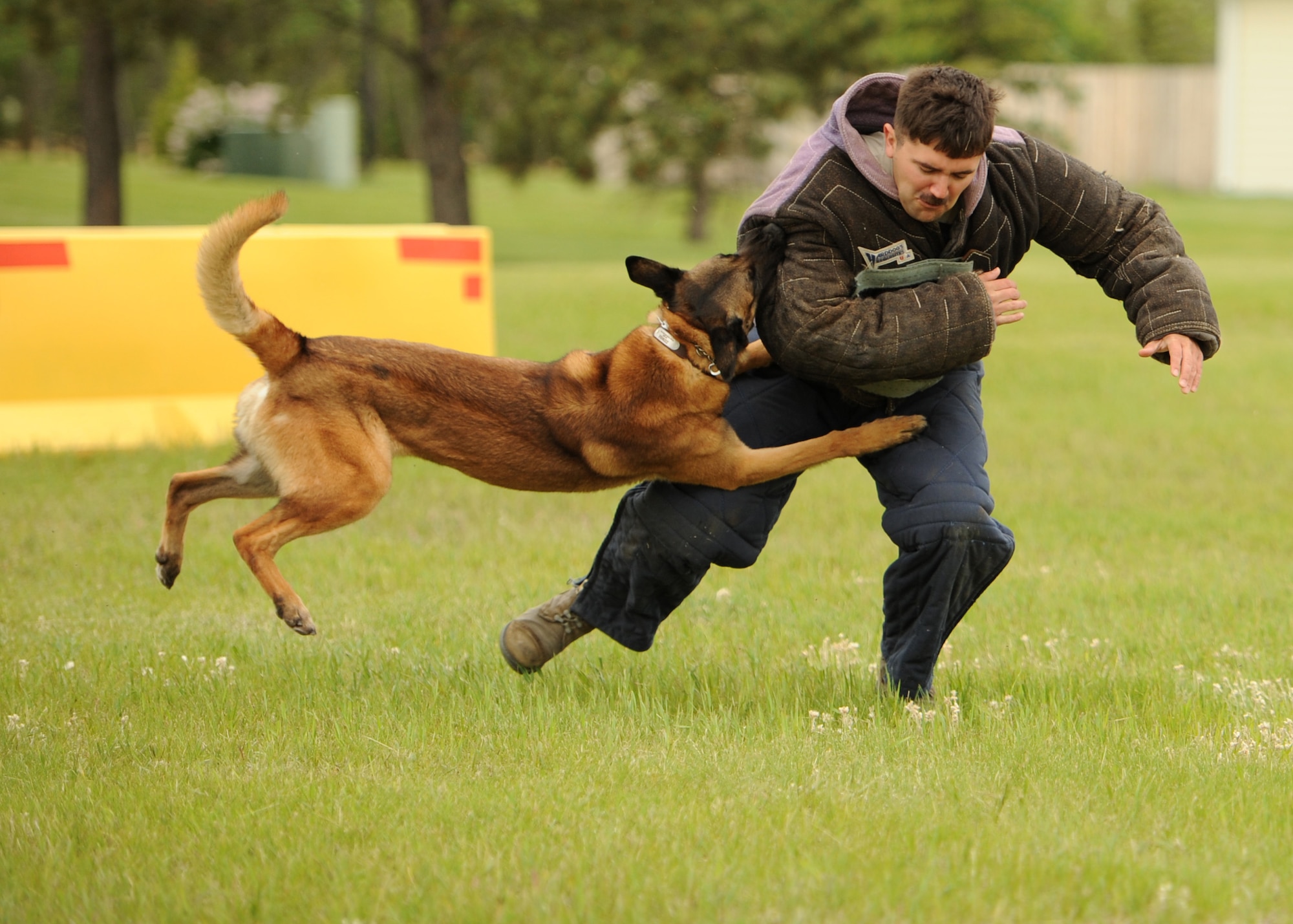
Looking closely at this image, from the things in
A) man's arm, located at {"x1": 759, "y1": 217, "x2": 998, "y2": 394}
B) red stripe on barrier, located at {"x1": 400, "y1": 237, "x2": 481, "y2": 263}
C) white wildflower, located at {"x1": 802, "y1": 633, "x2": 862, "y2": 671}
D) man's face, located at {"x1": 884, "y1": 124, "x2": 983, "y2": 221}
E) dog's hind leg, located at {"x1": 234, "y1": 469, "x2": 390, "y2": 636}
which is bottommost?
white wildflower, located at {"x1": 802, "y1": 633, "x2": 862, "y2": 671}

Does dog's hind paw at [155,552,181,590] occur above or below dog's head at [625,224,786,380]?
below

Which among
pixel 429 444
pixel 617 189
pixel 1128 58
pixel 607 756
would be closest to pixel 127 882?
pixel 607 756

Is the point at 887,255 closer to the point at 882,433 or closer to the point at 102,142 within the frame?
the point at 882,433

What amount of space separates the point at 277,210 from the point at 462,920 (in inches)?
90.4

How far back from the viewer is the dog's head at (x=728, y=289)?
4254 millimetres

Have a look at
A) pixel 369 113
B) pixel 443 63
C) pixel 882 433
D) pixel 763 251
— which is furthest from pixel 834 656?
pixel 369 113

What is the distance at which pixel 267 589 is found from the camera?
4340 millimetres

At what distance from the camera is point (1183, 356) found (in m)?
3.95

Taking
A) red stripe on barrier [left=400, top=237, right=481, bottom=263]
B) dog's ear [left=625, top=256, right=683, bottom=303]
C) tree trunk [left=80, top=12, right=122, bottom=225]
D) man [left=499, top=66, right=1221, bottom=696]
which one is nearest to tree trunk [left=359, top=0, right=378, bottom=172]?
tree trunk [left=80, top=12, right=122, bottom=225]

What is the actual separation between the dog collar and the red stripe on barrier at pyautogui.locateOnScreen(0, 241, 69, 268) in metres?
4.92

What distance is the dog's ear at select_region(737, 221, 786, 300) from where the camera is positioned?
4168mm

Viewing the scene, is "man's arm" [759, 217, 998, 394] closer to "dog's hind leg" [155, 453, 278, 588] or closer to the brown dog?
the brown dog

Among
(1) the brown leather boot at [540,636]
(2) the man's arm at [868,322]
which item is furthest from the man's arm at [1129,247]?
(1) the brown leather boot at [540,636]

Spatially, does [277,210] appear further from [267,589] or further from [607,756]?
[607,756]
